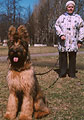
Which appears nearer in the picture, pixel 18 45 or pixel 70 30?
pixel 18 45

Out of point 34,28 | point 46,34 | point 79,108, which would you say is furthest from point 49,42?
point 79,108

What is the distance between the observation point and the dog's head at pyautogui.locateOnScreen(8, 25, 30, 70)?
3.69m

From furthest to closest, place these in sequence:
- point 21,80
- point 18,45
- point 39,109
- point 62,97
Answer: point 62,97 → point 39,109 → point 21,80 → point 18,45

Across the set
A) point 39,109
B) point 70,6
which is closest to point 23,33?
point 39,109

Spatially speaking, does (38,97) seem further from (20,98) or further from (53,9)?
(53,9)

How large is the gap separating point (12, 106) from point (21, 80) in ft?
1.95

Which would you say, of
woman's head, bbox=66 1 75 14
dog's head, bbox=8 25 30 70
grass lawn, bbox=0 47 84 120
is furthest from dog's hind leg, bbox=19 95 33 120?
woman's head, bbox=66 1 75 14

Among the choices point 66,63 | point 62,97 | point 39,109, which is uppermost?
point 66,63

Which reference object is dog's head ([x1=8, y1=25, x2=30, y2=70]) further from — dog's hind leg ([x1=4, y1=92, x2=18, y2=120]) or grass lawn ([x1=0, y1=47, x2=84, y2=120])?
grass lawn ([x1=0, y1=47, x2=84, y2=120])

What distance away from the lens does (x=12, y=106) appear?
159 inches

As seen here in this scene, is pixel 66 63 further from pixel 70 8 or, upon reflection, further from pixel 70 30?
pixel 70 8

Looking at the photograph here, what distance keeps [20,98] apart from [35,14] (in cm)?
5526

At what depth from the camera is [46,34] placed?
173 feet

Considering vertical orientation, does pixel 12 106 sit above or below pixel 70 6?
below
